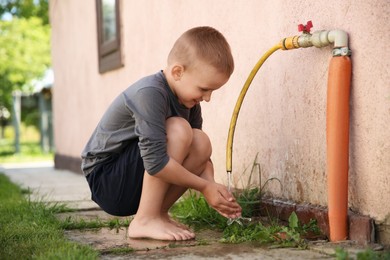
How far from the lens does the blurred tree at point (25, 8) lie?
65.0 ft

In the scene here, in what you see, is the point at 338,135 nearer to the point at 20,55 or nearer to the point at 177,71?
the point at 177,71

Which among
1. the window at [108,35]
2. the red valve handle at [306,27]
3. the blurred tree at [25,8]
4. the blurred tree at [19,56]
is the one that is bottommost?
the red valve handle at [306,27]

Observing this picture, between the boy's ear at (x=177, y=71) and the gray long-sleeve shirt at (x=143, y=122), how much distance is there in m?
0.06

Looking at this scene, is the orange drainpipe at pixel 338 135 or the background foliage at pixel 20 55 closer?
the orange drainpipe at pixel 338 135

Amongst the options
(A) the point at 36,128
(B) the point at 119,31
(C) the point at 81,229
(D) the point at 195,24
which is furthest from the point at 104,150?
(A) the point at 36,128

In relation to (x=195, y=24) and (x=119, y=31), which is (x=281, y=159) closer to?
(x=195, y=24)

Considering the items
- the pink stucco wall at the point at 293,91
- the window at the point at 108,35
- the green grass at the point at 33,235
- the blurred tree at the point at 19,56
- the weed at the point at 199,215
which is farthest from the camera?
the blurred tree at the point at 19,56

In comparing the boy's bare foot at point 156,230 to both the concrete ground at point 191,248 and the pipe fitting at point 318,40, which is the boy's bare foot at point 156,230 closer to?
the concrete ground at point 191,248

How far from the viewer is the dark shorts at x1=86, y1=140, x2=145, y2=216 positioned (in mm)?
2643

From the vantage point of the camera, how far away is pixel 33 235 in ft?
8.29

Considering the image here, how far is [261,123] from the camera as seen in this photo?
10.1 feet

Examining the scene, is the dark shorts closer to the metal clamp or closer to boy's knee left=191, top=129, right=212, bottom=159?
boy's knee left=191, top=129, right=212, bottom=159

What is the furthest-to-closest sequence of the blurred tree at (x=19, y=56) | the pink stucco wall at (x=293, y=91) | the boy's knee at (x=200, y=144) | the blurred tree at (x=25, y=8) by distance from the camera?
the blurred tree at (x=25, y=8)
the blurred tree at (x=19, y=56)
the boy's knee at (x=200, y=144)
the pink stucco wall at (x=293, y=91)

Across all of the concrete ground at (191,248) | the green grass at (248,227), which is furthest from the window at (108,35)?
the concrete ground at (191,248)
